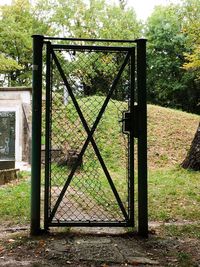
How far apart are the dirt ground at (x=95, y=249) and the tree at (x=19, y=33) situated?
69.9ft

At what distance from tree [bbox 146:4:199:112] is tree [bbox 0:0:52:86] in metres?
7.81

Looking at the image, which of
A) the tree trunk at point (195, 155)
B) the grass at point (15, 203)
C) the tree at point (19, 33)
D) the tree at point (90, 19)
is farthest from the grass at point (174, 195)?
the tree at point (90, 19)

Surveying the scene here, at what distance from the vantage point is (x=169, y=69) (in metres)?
27.3

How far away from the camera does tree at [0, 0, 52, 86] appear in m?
24.8

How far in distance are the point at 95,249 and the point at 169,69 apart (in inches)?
982

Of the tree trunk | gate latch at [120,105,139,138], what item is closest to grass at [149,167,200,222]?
the tree trunk

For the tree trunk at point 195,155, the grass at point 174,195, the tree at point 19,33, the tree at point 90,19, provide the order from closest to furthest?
the grass at point 174,195
the tree trunk at point 195,155
the tree at point 19,33
the tree at point 90,19

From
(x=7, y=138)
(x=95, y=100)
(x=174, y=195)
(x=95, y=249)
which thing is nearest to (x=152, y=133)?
(x=7, y=138)

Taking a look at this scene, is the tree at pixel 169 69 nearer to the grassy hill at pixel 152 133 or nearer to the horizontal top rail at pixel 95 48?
the grassy hill at pixel 152 133

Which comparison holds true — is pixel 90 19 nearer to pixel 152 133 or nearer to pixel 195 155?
pixel 152 133

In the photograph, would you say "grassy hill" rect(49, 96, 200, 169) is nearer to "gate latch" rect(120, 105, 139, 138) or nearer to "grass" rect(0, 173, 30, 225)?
"grass" rect(0, 173, 30, 225)

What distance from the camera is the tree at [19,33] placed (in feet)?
81.4

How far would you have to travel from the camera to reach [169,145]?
1373 cm

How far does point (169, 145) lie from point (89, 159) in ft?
11.5
